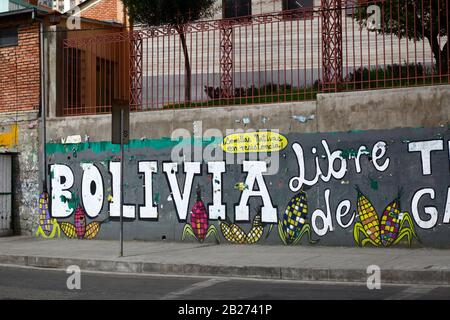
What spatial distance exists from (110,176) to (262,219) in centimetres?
390

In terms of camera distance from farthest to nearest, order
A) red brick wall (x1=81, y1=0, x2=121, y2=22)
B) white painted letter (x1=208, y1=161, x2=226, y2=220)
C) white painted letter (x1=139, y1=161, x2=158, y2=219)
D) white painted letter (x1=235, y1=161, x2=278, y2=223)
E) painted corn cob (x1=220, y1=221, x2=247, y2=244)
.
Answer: red brick wall (x1=81, y1=0, x2=121, y2=22), white painted letter (x1=139, y1=161, x2=158, y2=219), white painted letter (x1=208, y1=161, x2=226, y2=220), painted corn cob (x1=220, y1=221, x2=247, y2=244), white painted letter (x1=235, y1=161, x2=278, y2=223)

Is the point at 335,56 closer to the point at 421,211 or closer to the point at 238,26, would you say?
the point at 238,26

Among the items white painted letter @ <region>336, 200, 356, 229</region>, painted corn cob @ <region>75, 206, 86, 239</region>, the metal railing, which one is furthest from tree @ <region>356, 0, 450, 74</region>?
painted corn cob @ <region>75, 206, 86, 239</region>

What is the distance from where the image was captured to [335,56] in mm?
14312

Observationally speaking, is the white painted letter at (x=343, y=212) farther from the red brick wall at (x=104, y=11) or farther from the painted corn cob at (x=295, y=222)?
the red brick wall at (x=104, y=11)

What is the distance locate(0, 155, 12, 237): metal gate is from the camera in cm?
1741

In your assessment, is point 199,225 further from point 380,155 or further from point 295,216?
point 380,155

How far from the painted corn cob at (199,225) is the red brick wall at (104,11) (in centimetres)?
1407

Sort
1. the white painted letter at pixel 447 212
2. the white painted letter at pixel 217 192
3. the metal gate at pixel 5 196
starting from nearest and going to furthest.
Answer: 1. the white painted letter at pixel 447 212
2. the white painted letter at pixel 217 192
3. the metal gate at pixel 5 196

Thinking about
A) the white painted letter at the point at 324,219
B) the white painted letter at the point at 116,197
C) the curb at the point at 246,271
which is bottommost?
the curb at the point at 246,271

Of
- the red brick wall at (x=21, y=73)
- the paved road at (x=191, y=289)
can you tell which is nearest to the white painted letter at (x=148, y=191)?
the red brick wall at (x=21, y=73)

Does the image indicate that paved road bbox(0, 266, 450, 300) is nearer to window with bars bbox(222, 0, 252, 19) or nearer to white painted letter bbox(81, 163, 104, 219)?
white painted letter bbox(81, 163, 104, 219)

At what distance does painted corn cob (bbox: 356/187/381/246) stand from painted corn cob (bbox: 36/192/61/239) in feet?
24.4

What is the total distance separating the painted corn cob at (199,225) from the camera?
594 inches
